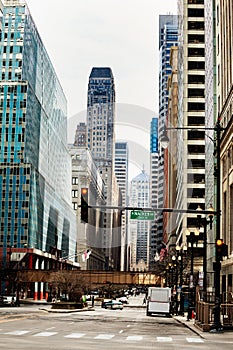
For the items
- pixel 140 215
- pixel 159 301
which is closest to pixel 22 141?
pixel 159 301

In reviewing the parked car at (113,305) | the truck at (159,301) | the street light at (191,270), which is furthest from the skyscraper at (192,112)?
the street light at (191,270)

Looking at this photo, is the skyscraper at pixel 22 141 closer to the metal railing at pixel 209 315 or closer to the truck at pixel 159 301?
the truck at pixel 159 301

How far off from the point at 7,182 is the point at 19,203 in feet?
19.1

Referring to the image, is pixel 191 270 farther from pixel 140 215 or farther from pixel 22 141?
pixel 22 141

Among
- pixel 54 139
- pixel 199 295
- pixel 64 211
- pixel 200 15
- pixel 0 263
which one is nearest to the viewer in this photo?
pixel 199 295

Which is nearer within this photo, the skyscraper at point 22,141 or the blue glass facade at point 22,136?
the skyscraper at point 22,141

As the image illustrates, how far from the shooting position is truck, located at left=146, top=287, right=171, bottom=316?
66.8 m

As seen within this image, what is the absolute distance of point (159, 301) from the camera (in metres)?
67.8

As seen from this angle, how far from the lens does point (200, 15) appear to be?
415 feet

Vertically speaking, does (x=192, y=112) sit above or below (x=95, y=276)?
above

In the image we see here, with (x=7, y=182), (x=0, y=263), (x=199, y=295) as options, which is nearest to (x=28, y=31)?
(x=7, y=182)

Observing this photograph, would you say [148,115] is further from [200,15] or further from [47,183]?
[47,183]

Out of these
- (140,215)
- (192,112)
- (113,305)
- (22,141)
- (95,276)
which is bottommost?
(113,305)

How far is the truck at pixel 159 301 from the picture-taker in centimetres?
6678
